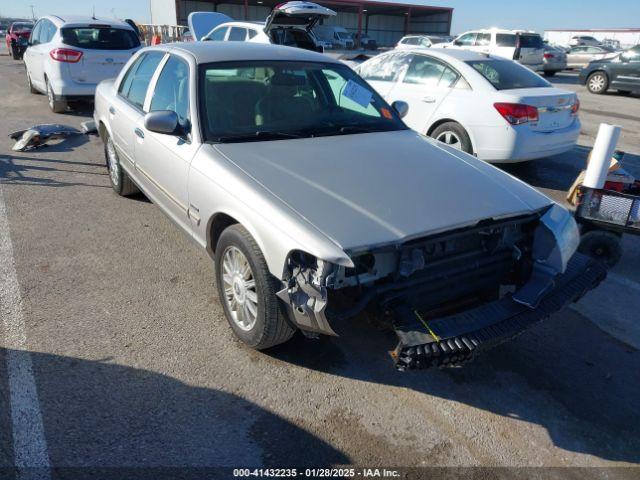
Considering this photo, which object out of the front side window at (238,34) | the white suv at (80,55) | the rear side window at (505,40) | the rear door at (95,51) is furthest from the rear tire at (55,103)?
the rear side window at (505,40)

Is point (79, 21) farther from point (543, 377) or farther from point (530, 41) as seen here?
point (530, 41)

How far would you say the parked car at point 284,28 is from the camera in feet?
33.1

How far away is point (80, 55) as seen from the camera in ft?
30.6

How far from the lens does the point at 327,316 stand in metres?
2.52

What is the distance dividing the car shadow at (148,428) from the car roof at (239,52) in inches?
91.8

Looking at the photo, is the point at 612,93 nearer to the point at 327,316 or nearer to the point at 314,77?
the point at 314,77

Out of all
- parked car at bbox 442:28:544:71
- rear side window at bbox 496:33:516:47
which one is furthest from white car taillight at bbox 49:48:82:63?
Answer: rear side window at bbox 496:33:516:47

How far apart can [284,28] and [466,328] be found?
1048cm

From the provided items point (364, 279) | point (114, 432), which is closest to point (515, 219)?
point (364, 279)

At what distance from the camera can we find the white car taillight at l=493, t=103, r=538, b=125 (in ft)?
19.9

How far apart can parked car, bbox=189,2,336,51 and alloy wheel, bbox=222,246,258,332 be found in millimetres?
8114

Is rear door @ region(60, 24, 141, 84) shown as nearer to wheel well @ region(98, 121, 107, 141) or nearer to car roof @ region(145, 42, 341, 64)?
wheel well @ region(98, 121, 107, 141)

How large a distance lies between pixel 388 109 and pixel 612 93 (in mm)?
16122

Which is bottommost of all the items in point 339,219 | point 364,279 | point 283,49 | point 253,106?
point 364,279
